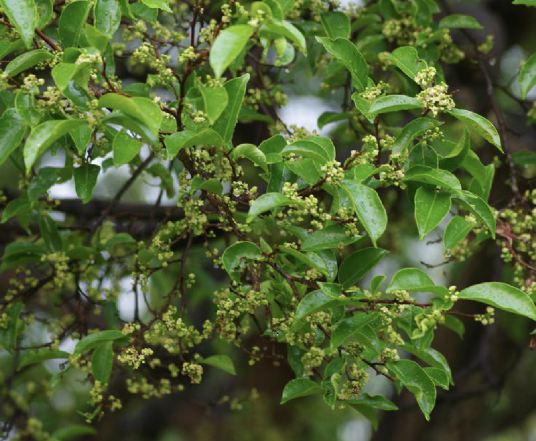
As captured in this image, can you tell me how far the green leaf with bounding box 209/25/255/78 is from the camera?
3.37ft

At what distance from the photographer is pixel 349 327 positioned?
1.32 meters

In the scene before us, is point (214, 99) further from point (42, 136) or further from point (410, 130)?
point (410, 130)

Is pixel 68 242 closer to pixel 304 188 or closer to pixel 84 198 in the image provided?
pixel 84 198

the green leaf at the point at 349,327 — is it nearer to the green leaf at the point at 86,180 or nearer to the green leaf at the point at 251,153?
the green leaf at the point at 251,153

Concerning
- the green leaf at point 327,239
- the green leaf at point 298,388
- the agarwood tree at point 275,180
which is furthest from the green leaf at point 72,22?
the green leaf at point 298,388

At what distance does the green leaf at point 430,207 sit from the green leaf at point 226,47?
0.45 metres

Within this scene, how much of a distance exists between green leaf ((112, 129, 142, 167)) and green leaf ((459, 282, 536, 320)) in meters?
0.63

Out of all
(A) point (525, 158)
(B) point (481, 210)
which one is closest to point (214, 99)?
(B) point (481, 210)

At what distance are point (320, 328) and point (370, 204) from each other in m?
0.31

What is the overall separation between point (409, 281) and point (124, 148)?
554 millimetres

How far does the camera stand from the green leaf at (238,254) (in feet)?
4.45

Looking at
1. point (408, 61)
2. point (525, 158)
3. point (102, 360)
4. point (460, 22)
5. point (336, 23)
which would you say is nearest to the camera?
point (408, 61)

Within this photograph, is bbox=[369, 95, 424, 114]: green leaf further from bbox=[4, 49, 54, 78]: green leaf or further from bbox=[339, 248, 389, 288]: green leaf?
bbox=[4, 49, 54, 78]: green leaf

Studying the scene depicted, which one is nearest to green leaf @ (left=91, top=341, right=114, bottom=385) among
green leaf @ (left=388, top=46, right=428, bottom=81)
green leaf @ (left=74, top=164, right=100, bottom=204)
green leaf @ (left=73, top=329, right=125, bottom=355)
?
green leaf @ (left=73, top=329, right=125, bottom=355)
